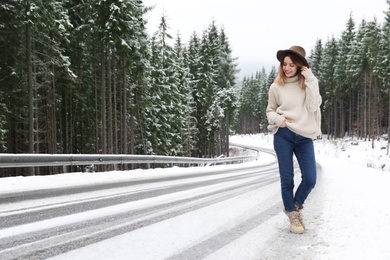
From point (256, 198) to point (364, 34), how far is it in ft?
194

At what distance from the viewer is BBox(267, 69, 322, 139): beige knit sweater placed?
138 inches

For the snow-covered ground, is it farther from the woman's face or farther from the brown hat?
the brown hat

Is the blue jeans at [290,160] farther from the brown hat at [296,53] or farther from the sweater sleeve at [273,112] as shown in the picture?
the brown hat at [296,53]

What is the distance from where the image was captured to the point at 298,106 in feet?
11.8

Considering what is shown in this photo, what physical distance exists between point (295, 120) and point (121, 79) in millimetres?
25602

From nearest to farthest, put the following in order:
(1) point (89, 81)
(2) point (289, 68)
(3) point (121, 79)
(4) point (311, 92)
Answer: (4) point (311, 92) → (2) point (289, 68) → (1) point (89, 81) → (3) point (121, 79)

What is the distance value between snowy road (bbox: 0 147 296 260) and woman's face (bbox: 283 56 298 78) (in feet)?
5.96

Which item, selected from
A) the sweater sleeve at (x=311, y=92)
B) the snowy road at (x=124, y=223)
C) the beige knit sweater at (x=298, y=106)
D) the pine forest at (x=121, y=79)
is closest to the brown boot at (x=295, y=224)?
the snowy road at (x=124, y=223)

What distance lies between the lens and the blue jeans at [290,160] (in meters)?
3.57

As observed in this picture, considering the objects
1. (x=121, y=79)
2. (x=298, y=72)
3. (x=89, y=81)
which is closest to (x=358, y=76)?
(x=121, y=79)

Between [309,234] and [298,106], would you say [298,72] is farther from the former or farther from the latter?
[309,234]

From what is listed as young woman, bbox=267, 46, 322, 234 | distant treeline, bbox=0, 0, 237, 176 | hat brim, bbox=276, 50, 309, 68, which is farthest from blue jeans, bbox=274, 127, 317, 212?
distant treeline, bbox=0, 0, 237, 176

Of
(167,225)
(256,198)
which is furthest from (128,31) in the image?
(167,225)

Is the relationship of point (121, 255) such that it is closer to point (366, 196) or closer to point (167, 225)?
point (167, 225)
